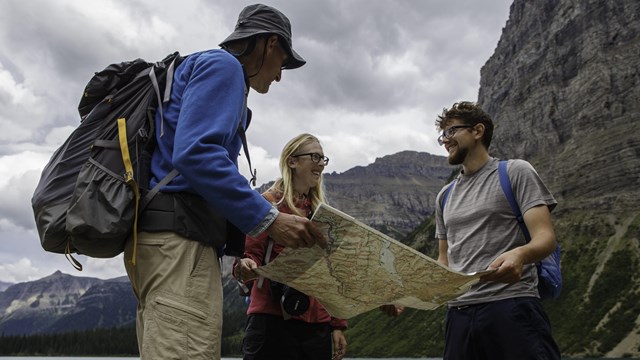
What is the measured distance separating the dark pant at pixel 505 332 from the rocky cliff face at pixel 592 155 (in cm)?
12488

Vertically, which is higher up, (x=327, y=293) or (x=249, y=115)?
(x=249, y=115)

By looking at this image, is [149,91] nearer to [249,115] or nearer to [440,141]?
[249,115]

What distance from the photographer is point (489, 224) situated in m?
5.57

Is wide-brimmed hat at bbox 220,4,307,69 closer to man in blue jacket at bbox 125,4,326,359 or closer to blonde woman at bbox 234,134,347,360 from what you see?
man in blue jacket at bbox 125,4,326,359

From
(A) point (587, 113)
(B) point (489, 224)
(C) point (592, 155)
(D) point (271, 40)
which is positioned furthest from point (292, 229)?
(A) point (587, 113)

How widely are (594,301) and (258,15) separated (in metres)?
142

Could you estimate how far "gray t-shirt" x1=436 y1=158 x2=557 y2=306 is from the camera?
527cm

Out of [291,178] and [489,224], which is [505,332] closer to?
[489,224]

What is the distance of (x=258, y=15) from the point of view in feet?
14.1

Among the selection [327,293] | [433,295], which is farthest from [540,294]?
[327,293]

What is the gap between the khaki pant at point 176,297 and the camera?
3.35m

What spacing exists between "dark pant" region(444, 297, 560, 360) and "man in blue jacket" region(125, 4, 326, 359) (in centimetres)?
244

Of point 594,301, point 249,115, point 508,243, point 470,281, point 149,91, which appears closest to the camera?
point 149,91

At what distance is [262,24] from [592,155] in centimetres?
17415
